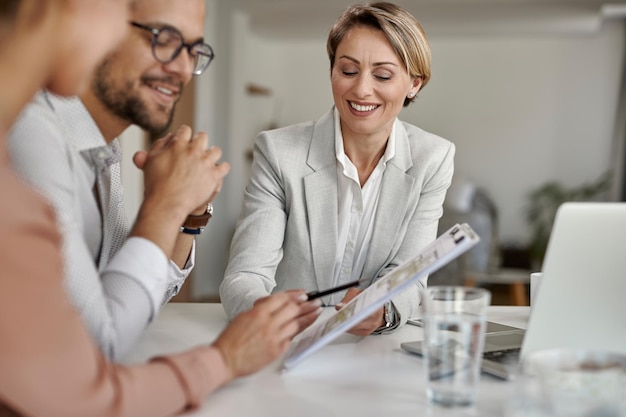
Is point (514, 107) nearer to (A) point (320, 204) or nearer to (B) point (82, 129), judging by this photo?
(A) point (320, 204)

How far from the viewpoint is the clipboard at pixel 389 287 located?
1027 mm

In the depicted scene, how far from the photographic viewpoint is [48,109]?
3.58ft

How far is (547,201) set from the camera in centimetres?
818

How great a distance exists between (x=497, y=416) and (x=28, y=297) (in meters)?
0.64

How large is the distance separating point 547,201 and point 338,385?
761 cm

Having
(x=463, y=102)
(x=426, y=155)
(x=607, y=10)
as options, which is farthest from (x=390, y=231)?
(x=463, y=102)

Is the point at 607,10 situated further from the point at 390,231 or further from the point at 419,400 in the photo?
the point at 419,400

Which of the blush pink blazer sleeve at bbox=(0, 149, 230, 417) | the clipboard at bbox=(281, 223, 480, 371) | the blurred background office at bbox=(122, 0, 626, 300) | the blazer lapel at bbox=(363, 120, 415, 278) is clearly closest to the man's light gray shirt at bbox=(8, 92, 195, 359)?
the blush pink blazer sleeve at bbox=(0, 149, 230, 417)

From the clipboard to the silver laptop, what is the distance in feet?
0.51

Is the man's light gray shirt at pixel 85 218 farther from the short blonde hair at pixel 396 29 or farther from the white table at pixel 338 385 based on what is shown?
the short blonde hair at pixel 396 29

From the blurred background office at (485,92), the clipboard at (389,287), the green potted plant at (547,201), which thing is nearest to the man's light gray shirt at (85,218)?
the clipboard at (389,287)

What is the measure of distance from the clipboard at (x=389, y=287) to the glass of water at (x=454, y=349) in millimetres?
48

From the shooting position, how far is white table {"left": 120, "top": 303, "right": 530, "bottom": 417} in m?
0.98

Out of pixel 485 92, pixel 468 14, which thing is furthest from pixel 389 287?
pixel 485 92
